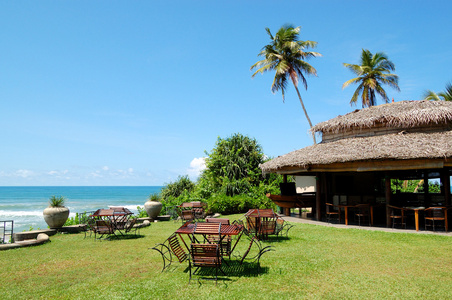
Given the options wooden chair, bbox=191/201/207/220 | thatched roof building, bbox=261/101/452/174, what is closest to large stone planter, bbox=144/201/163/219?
wooden chair, bbox=191/201/207/220

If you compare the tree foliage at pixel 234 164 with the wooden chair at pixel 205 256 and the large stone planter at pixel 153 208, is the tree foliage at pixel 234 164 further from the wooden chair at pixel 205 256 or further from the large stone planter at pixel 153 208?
the wooden chair at pixel 205 256

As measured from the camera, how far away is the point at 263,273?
20.3ft

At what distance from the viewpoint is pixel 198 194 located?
20.9m

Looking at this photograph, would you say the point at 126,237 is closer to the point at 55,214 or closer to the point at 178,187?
the point at 55,214

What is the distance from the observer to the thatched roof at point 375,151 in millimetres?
11047

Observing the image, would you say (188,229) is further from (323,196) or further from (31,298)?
(323,196)

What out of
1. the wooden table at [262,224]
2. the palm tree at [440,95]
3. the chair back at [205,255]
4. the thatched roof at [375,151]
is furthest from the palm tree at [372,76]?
the chair back at [205,255]

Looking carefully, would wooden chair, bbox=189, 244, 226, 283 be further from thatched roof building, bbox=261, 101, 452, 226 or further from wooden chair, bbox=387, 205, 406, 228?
wooden chair, bbox=387, 205, 406, 228

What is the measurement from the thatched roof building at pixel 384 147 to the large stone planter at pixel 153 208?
533 cm

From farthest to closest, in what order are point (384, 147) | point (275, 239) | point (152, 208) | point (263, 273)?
point (152, 208)
point (384, 147)
point (275, 239)
point (263, 273)

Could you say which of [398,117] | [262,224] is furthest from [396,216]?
[262,224]

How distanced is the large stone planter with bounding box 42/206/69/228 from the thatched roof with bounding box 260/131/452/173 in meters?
8.69

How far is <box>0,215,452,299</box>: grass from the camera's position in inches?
205

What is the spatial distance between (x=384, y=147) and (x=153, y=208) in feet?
33.0
